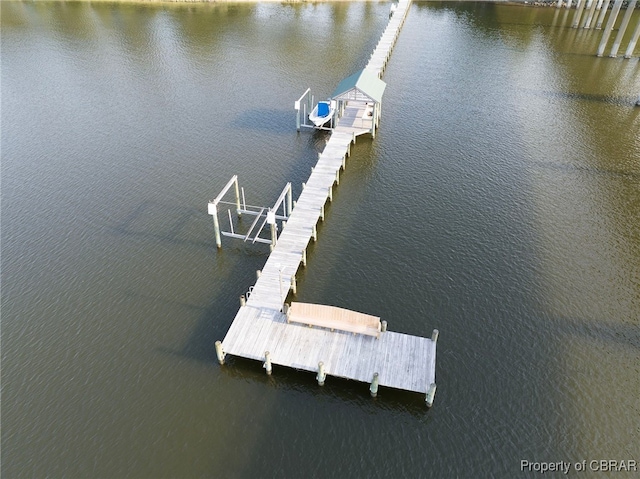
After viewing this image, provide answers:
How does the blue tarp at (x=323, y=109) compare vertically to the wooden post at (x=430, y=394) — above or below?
above

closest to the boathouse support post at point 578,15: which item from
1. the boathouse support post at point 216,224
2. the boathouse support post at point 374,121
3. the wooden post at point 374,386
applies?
the boathouse support post at point 374,121

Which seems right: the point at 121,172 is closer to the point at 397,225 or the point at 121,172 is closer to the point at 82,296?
the point at 82,296

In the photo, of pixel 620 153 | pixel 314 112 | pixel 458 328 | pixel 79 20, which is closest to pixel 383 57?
pixel 314 112

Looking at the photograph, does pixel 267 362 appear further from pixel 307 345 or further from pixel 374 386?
pixel 374 386

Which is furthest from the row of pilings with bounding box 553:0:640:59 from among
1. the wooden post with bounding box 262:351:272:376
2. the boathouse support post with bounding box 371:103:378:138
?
the wooden post with bounding box 262:351:272:376

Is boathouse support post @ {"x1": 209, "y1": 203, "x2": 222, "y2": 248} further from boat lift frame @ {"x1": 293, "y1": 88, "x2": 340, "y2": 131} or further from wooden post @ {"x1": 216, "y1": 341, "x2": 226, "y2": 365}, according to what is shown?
boat lift frame @ {"x1": 293, "y1": 88, "x2": 340, "y2": 131}

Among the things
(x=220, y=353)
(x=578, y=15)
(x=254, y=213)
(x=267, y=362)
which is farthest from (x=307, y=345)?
(x=578, y=15)

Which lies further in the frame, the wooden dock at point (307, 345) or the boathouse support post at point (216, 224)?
the boathouse support post at point (216, 224)

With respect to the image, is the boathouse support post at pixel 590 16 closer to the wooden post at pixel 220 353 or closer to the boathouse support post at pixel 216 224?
the boathouse support post at pixel 216 224

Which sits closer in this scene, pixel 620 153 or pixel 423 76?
pixel 620 153
